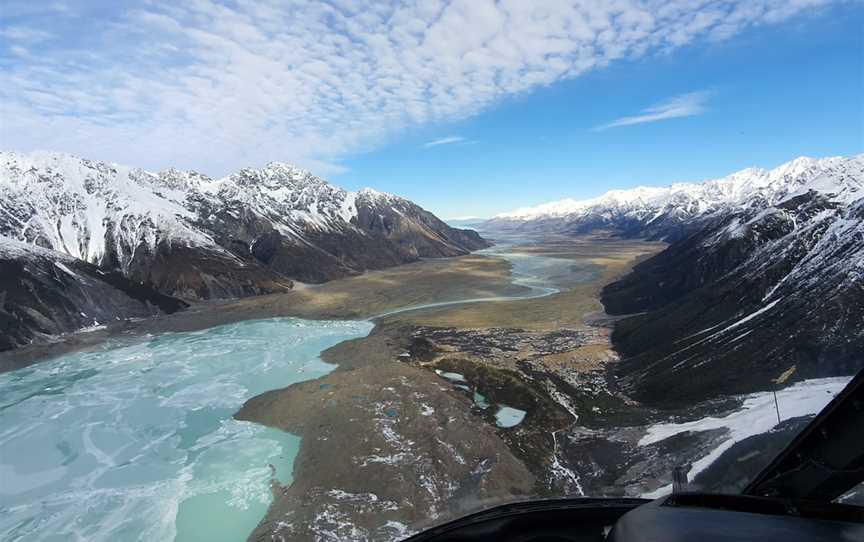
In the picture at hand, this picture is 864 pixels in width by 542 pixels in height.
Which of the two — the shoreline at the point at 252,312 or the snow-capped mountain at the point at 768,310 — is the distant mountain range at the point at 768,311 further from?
the shoreline at the point at 252,312

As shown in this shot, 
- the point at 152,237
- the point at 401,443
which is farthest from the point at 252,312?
the point at 401,443

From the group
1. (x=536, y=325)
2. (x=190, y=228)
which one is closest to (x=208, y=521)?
(x=536, y=325)

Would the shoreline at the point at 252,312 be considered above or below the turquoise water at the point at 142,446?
above

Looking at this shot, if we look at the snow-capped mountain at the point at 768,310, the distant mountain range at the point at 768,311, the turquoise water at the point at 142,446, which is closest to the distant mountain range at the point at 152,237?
the turquoise water at the point at 142,446

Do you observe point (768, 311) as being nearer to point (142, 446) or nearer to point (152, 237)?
point (142, 446)

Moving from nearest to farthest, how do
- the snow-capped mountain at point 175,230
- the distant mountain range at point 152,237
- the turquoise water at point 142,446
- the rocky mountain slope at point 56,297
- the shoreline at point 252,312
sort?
the turquoise water at point 142,446 < the shoreline at point 252,312 < the rocky mountain slope at point 56,297 < the distant mountain range at point 152,237 < the snow-capped mountain at point 175,230

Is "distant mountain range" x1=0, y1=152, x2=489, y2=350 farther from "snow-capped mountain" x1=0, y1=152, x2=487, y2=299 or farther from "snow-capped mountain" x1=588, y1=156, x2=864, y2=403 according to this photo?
"snow-capped mountain" x1=588, y1=156, x2=864, y2=403

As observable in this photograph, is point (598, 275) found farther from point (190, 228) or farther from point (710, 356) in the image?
point (190, 228)
